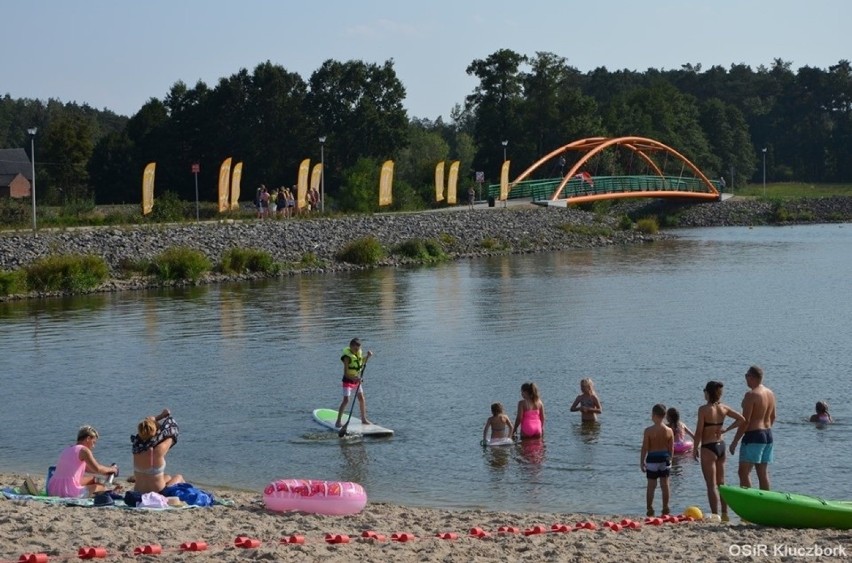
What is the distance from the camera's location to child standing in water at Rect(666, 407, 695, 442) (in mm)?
16141

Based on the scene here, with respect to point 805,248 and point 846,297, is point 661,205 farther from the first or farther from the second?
point 846,297

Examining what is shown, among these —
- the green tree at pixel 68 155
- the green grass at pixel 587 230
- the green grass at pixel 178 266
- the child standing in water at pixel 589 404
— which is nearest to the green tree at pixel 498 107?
the green grass at pixel 587 230

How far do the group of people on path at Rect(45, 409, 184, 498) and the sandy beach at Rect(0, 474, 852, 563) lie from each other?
0.58 meters

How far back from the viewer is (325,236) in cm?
5741

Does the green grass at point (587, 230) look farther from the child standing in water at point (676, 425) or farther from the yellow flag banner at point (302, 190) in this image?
the child standing in water at point (676, 425)

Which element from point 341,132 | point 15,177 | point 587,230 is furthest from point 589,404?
point 15,177

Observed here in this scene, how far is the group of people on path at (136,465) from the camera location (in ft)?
45.9

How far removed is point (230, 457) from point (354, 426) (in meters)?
2.19

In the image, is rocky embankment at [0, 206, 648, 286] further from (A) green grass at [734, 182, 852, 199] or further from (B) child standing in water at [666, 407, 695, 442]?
(A) green grass at [734, 182, 852, 199]

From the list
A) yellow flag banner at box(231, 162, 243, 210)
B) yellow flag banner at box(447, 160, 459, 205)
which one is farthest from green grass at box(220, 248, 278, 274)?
yellow flag banner at box(447, 160, 459, 205)

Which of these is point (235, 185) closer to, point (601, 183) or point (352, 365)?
point (601, 183)

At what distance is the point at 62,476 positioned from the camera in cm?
1424

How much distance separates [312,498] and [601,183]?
2906 inches

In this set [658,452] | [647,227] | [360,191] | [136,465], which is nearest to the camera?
[136,465]
